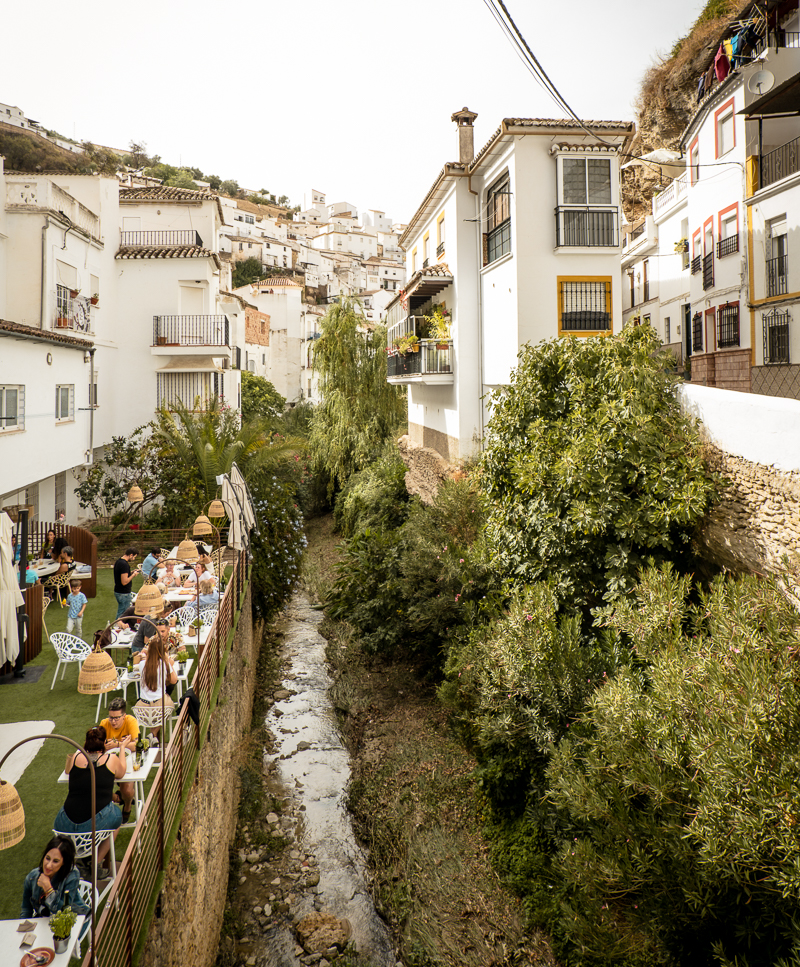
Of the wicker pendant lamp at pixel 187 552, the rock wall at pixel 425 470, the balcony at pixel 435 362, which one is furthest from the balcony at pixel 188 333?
the wicker pendant lamp at pixel 187 552

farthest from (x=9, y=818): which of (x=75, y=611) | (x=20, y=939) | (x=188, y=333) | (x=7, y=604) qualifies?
(x=188, y=333)

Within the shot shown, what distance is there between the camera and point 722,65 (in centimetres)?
2066

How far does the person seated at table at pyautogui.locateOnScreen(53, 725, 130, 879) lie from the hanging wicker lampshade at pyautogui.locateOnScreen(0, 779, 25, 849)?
184 centimetres

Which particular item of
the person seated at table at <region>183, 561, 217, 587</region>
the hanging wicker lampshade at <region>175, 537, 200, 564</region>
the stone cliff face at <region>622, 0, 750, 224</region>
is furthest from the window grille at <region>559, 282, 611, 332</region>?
the stone cliff face at <region>622, 0, 750, 224</region>

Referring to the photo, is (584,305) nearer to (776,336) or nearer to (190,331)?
(776,336)

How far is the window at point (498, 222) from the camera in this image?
16672 mm

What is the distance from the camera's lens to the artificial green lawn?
6108 mm

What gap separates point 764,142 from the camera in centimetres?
1881

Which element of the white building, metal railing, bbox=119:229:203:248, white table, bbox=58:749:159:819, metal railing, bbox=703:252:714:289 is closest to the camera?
white table, bbox=58:749:159:819

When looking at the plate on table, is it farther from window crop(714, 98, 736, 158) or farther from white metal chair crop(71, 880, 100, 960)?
window crop(714, 98, 736, 158)

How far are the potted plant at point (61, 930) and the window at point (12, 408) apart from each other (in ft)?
33.5

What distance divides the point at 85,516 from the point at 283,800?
38.9 feet

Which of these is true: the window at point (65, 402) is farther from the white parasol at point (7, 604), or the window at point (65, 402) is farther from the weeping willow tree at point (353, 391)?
the weeping willow tree at point (353, 391)

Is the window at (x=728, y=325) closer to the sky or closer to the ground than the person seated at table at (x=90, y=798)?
closer to the sky
